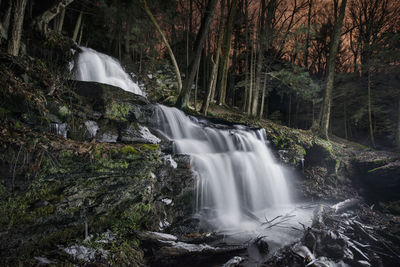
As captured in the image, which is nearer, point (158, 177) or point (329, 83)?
point (158, 177)

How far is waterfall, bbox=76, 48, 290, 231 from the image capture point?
5.61m

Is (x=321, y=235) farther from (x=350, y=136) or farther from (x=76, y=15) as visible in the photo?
(x=76, y=15)

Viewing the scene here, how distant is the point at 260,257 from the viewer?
151 inches

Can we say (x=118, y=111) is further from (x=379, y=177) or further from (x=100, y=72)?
(x=379, y=177)

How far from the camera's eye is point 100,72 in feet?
33.9

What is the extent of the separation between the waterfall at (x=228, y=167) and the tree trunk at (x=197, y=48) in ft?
4.33

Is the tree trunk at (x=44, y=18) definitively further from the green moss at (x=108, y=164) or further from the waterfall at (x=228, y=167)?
the green moss at (x=108, y=164)

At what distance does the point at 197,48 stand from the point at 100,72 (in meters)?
5.70

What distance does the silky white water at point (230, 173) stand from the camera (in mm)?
5398

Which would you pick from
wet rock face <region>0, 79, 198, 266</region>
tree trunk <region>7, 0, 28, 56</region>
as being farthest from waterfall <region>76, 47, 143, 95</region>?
wet rock face <region>0, 79, 198, 266</region>

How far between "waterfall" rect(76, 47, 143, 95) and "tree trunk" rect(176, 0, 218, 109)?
375cm

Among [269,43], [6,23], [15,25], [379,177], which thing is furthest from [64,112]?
[269,43]

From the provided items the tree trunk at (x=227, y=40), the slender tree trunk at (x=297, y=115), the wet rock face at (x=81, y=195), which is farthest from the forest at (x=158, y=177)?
the slender tree trunk at (x=297, y=115)

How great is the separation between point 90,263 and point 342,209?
8053 millimetres
